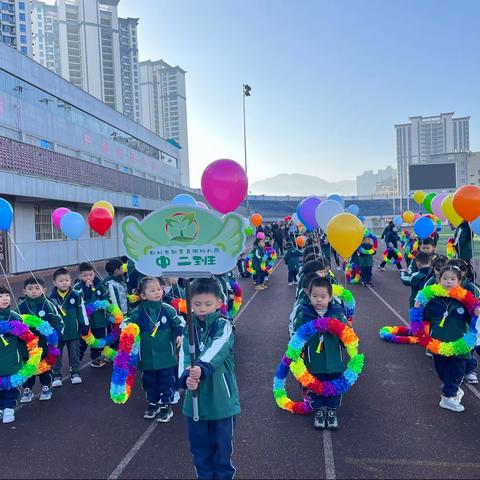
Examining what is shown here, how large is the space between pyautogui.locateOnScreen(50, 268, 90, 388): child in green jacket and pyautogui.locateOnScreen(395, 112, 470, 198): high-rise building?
413 ft

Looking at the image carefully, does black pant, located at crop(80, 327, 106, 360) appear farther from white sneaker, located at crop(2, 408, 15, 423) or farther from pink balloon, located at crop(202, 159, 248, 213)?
pink balloon, located at crop(202, 159, 248, 213)

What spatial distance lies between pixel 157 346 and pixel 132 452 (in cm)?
109

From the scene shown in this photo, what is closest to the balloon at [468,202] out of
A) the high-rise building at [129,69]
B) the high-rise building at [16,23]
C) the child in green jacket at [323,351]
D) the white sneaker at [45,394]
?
the child in green jacket at [323,351]

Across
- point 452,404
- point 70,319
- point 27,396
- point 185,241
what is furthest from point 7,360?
point 452,404

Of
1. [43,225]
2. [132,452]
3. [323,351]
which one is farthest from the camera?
[43,225]

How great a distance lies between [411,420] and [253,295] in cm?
865

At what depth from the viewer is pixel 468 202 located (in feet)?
26.6

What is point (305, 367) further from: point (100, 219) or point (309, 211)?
point (100, 219)

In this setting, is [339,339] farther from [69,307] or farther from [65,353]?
[65,353]

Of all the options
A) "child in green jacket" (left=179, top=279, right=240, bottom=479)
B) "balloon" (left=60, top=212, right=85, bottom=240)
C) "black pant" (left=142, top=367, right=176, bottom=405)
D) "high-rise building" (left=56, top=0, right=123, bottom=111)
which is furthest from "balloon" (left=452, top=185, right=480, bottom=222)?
"high-rise building" (left=56, top=0, right=123, bottom=111)

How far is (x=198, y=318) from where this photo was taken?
135 inches

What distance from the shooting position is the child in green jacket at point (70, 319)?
602 centimetres

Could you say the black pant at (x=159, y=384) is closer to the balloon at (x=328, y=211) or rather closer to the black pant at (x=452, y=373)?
the black pant at (x=452, y=373)

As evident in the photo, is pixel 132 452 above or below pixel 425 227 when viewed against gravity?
below
